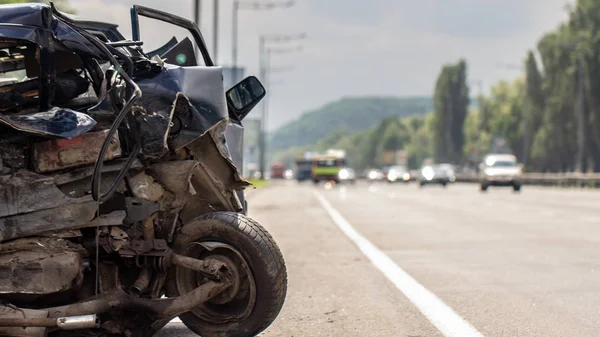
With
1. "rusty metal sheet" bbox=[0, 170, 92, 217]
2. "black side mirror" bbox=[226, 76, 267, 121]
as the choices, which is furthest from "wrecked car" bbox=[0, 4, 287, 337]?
"black side mirror" bbox=[226, 76, 267, 121]

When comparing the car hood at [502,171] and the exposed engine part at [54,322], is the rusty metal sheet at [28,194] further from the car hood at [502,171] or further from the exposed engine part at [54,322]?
the car hood at [502,171]

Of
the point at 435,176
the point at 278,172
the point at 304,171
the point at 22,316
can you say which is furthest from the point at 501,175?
the point at 278,172

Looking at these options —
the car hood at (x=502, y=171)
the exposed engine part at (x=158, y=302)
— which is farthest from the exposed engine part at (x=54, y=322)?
the car hood at (x=502, y=171)

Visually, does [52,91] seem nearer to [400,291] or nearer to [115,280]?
[115,280]

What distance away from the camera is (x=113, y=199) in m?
5.97

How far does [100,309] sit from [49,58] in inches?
55.9

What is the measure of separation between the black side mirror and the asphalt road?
155cm

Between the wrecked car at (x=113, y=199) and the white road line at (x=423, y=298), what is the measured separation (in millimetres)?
1639

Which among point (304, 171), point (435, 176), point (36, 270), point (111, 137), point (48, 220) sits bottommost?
point (304, 171)

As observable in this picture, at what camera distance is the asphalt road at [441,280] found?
7.43 m

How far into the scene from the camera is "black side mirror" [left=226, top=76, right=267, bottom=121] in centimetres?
762

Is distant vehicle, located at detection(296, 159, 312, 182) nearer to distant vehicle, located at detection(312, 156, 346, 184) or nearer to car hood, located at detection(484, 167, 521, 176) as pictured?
distant vehicle, located at detection(312, 156, 346, 184)

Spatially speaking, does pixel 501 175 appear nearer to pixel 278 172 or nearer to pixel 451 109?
pixel 278 172

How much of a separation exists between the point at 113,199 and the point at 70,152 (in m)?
0.39
